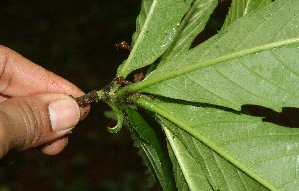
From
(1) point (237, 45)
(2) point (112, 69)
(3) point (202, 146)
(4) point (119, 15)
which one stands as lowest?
(3) point (202, 146)

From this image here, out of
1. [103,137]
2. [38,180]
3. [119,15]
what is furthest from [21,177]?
[119,15]

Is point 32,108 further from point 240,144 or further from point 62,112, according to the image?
point 240,144

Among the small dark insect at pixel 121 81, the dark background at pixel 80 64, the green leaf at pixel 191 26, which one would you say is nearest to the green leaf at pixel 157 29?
the small dark insect at pixel 121 81

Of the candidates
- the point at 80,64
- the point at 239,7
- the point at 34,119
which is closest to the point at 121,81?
the point at 34,119

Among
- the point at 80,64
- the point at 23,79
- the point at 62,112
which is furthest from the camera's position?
the point at 80,64

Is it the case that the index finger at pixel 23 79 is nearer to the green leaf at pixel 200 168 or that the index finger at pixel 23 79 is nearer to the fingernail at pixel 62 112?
the fingernail at pixel 62 112

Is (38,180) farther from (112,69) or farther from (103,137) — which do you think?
(112,69)

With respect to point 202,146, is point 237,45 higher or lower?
higher

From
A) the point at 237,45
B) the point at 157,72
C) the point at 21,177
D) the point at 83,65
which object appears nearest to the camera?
the point at 237,45
